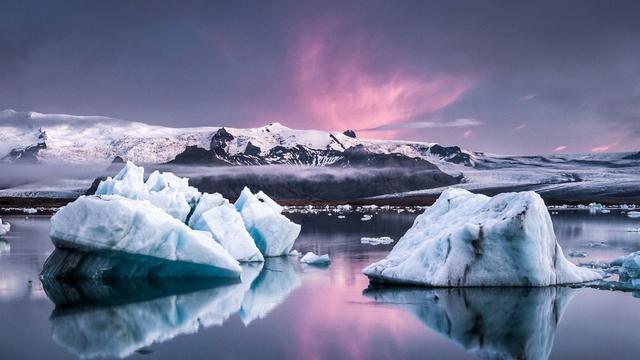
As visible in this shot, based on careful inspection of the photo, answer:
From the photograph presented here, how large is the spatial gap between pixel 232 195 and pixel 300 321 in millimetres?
148557

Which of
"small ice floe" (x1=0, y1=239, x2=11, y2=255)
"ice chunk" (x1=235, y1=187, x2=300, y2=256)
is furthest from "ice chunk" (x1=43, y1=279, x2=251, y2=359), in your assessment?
"small ice floe" (x1=0, y1=239, x2=11, y2=255)

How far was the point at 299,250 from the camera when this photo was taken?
79.1 ft

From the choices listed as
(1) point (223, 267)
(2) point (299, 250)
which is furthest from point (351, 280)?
(2) point (299, 250)

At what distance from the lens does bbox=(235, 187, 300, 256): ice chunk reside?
20.8 metres

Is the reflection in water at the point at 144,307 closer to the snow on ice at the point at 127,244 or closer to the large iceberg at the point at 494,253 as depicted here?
the snow on ice at the point at 127,244

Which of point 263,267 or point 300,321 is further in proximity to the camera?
point 263,267

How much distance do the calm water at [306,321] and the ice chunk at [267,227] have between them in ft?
15.4

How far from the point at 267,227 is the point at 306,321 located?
396 inches

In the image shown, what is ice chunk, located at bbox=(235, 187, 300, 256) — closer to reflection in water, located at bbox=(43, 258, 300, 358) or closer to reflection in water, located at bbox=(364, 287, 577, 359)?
reflection in water, located at bbox=(43, 258, 300, 358)

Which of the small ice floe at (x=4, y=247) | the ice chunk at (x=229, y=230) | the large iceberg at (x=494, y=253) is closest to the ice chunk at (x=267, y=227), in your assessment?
the ice chunk at (x=229, y=230)

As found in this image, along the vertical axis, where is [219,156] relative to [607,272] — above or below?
above

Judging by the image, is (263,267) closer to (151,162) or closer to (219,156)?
(151,162)

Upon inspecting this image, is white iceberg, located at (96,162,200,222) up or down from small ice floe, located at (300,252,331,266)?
up

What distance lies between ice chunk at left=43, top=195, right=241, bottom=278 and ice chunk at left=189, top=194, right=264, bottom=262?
2909 mm
